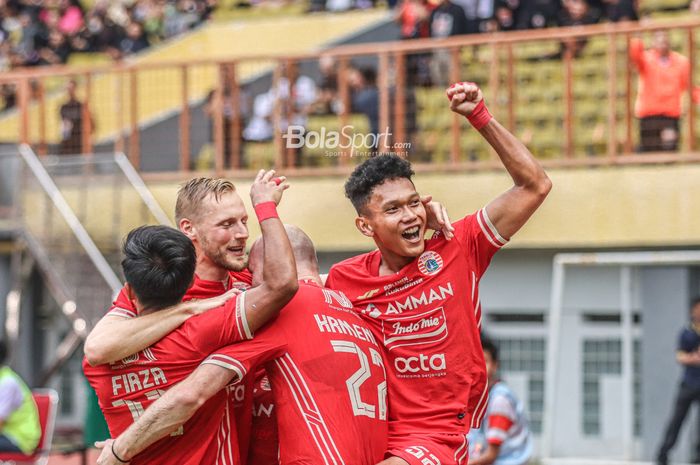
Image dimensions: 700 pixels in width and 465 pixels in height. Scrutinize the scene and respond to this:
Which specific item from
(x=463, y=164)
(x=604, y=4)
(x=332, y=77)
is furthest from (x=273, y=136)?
(x=604, y=4)

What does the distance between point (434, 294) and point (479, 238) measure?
1.07ft

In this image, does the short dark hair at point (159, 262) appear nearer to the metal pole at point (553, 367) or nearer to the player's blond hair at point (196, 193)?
the player's blond hair at point (196, 193)

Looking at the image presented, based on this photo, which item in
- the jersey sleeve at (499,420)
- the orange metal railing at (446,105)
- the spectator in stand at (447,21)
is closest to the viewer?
the jersey sleeve at (499,420)

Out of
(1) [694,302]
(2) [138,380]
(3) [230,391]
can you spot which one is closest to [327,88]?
(1) [694,302]

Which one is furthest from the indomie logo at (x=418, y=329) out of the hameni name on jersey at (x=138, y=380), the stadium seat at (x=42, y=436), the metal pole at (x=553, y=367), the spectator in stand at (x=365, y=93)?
the spectator in stand at (x=365, y=93)

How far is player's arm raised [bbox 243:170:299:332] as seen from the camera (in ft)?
17.4

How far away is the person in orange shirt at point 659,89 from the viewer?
43.2ft

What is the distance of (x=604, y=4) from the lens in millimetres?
14945

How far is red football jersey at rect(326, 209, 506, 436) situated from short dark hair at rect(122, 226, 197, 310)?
0.87 meters

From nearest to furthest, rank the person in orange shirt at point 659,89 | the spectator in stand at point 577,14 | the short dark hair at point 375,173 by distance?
the short dark hair at point 375,173, the person in orange shirt at point 659,89, the spectator in stand at point 577,14

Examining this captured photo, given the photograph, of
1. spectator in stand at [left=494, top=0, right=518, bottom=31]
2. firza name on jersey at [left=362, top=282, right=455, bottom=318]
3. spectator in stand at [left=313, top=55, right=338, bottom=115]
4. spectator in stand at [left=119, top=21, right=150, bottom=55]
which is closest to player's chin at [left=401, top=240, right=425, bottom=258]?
firza name on jersey at [left=362, top=282, right=455, bottom=318]

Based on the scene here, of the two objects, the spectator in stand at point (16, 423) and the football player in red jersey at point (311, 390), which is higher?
the football player in red jersey at point (311, 390)

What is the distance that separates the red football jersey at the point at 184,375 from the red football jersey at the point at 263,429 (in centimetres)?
32

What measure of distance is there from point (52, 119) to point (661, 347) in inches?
315
